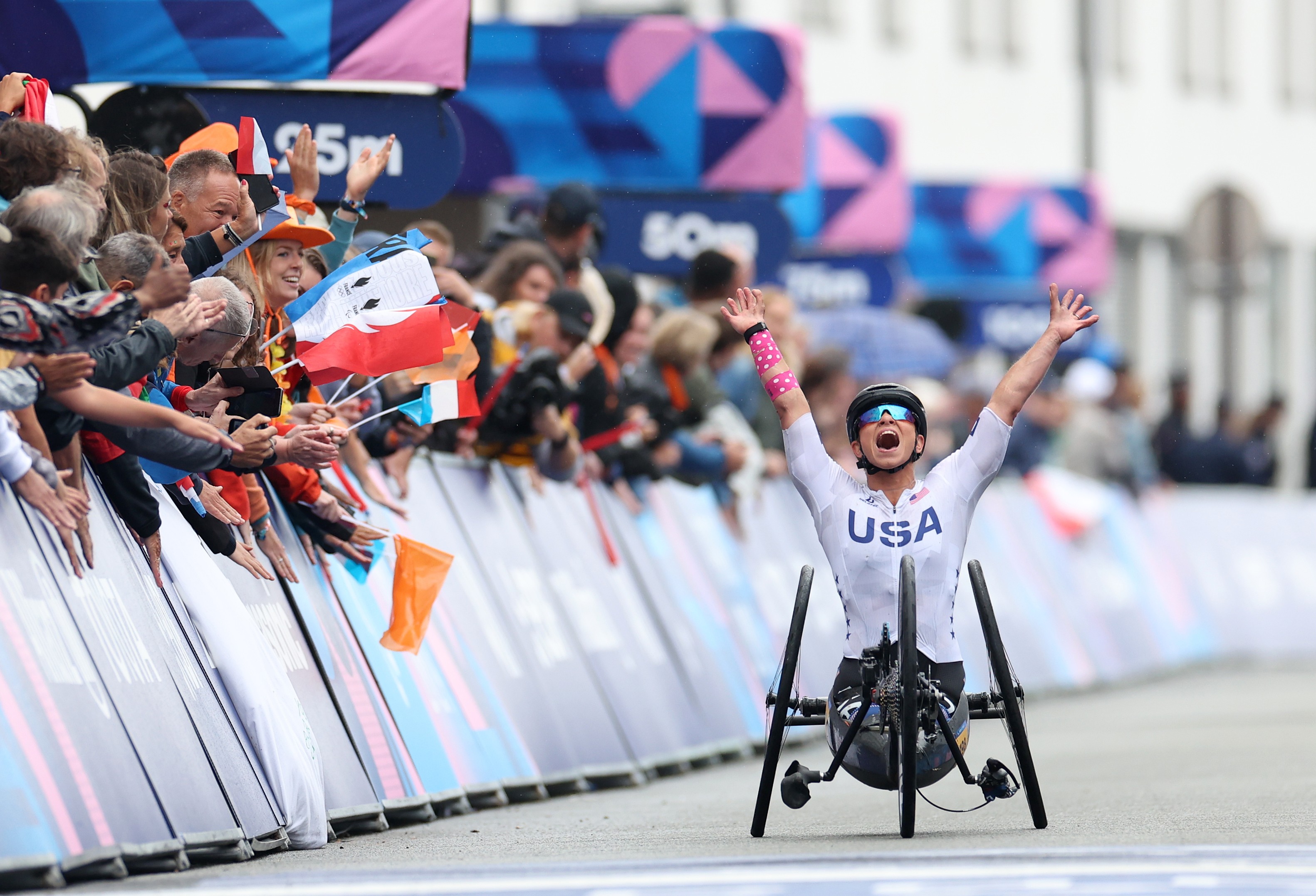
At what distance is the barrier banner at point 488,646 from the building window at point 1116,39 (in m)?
33.6

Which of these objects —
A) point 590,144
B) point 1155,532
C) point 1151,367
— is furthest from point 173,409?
point 1151,367

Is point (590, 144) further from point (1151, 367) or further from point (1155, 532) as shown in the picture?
point (1151, 367)

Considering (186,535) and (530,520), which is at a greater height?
(186,535)

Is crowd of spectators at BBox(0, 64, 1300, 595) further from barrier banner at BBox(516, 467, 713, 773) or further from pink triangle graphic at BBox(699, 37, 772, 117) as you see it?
pink triangle graphic at BBox(699, 37, 772, 117)

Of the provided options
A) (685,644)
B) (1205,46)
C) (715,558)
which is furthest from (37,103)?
(1205,46)

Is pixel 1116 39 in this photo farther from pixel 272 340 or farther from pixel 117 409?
pixel 117 409

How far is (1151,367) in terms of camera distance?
46062 mm

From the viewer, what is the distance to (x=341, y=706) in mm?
10727

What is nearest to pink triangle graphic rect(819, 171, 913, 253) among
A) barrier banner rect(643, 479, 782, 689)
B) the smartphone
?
barrier banner rect(643, 479, 782, 689)

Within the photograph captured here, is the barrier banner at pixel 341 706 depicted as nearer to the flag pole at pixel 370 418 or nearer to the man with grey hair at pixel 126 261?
→ the flag pole at pixel 370 418

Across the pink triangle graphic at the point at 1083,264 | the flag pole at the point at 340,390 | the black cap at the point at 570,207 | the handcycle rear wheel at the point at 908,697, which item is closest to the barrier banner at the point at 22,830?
the handcycle rear wheel at the point at 908,697

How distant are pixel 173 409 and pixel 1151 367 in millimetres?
37995

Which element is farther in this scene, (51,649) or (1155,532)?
(1155,532)

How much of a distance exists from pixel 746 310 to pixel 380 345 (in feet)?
4.36
